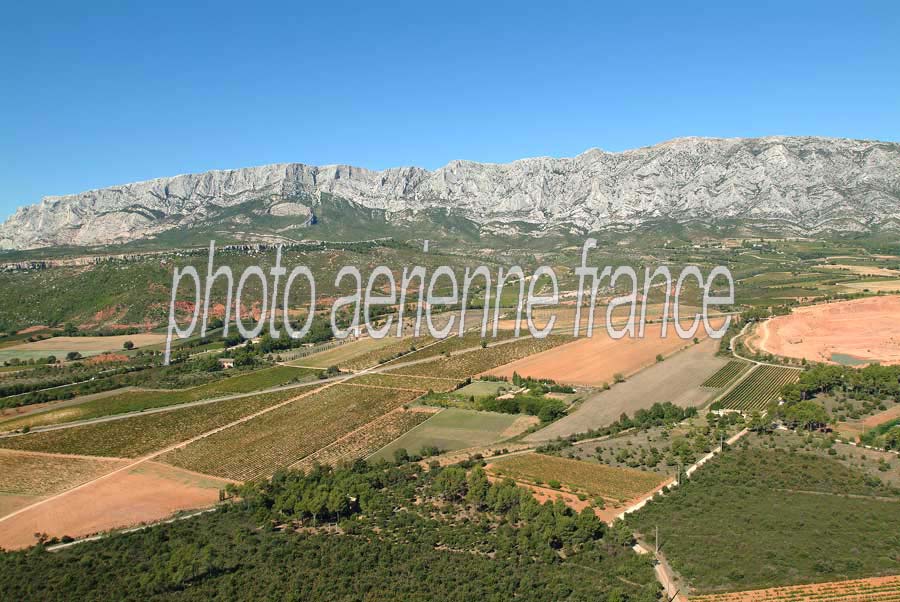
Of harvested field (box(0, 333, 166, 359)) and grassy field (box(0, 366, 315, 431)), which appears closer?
grassy field (box(0, 366, 315, 431))

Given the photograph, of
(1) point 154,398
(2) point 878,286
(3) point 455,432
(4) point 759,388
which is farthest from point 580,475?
(2) point 878,286

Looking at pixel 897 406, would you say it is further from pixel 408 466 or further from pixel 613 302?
pixel 613 302

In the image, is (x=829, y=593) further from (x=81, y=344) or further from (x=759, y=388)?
(x=81, y=344)

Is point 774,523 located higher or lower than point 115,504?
higher

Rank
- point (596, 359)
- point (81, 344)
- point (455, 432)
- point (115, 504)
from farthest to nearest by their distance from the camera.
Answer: point (81, 344)
point (596, 359)
point (455, 432)
point (115, 504)

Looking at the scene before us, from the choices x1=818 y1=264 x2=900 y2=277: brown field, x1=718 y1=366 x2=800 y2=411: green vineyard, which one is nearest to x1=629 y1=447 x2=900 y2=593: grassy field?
x1=718 y1=366 x2=800 y2=411: green vineyard

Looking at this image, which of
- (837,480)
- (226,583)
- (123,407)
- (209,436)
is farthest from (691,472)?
(123,407)

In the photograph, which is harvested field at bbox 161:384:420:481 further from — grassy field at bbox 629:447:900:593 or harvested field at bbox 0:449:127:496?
grassy field at bbox 629:447:900:593
